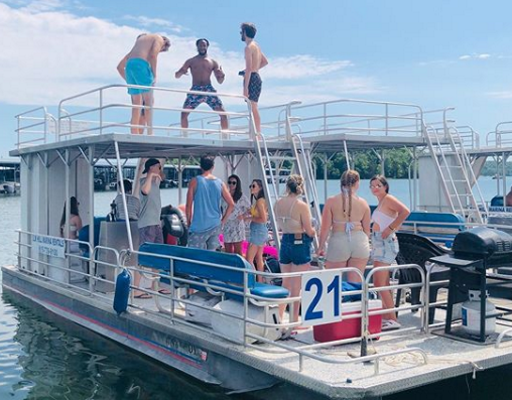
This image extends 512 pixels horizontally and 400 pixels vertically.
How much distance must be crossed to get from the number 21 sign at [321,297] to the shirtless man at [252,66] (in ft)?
16.2

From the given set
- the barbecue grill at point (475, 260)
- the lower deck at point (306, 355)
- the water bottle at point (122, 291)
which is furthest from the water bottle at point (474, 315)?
the water bottle at point (122, 291)

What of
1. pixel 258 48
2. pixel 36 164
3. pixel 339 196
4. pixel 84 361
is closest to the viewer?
pixel 339 196

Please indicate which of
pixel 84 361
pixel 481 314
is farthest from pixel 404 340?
pixel 84 361

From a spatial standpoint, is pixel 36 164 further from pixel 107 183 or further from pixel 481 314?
pixel 107 183

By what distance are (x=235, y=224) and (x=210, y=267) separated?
2371 mm

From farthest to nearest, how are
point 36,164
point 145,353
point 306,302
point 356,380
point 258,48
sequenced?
point 36,164 → point 258,48 → point 145,353 → point 306,302 → point 356,380

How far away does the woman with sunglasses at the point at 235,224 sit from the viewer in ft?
30.5

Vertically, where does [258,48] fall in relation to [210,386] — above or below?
above

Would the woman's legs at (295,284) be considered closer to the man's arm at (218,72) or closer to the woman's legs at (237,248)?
the woman's legs at (237,248)

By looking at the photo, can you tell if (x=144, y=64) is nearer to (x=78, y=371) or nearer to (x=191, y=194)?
(x=191, y=194)

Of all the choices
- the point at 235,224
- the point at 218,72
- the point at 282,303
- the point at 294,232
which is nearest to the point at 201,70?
the point at 218,72

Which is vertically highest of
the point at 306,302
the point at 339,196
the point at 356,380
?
the point at 339,196

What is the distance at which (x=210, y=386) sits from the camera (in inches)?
289

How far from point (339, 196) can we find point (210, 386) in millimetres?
2627
